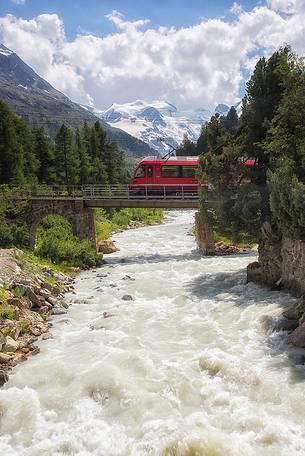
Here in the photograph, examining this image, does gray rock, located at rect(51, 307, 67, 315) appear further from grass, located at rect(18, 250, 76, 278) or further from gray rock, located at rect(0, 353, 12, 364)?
grass, located at rect(18, 250, 76, 278)

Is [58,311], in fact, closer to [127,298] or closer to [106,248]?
[127,298]

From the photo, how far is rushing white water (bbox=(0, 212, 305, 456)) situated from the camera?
9922mm

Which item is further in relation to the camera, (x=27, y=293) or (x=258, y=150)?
(x=258, y=150)

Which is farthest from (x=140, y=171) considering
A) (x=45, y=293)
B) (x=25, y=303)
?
(x=25, y=303)

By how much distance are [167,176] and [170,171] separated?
0.60m

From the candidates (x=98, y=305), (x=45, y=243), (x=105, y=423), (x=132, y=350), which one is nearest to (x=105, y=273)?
(x=45, y=243)

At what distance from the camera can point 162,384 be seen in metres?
12.4

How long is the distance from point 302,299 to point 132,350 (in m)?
6.99

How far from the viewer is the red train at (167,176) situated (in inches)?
1625

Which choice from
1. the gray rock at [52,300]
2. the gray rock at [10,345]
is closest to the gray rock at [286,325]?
the gray rock at [10,345]

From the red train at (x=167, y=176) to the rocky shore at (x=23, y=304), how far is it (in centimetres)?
1677

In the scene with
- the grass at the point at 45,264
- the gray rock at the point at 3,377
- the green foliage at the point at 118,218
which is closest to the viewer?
the gray rock at the point at 3,377

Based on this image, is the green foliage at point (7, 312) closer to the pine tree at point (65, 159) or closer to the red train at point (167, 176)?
the red train at point (167, 176)

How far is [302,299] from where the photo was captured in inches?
650
